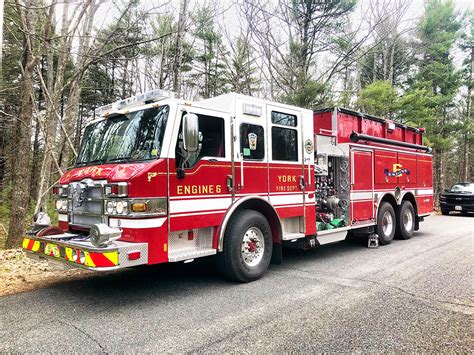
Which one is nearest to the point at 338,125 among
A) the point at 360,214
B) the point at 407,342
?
the point at 360,214

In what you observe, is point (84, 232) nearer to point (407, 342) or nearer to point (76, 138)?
point (407, 342)

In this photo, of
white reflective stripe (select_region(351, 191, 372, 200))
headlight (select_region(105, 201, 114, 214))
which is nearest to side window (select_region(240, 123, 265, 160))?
headlight (select_region(105, 201, 114, 214))

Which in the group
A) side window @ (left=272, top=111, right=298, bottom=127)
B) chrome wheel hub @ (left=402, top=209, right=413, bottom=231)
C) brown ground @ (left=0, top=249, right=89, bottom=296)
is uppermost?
side window @ (left=272, top=111, right=298, bottom=127)

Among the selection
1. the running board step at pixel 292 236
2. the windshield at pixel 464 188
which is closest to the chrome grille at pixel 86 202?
the running board step at pixel 292 236

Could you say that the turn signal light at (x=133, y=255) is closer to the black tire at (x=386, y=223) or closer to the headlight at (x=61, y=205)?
the headlight at (x=61, y=205)

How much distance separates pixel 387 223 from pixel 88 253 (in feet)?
23.6

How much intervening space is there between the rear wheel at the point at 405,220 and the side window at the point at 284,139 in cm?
443

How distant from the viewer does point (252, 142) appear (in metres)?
5.62

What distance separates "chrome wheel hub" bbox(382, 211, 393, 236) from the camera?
871cm

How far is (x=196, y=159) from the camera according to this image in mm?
4844

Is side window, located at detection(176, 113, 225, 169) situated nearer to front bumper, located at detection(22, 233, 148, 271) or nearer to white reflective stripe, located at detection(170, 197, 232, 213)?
white reflective stripe, located at detection(170, 197, 232, 213)

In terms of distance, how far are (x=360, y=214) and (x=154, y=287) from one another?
4673 mm

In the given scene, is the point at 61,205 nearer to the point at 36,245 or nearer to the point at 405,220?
the point at 36,245

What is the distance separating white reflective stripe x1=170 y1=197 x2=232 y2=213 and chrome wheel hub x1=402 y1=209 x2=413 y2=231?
6.24 meters
